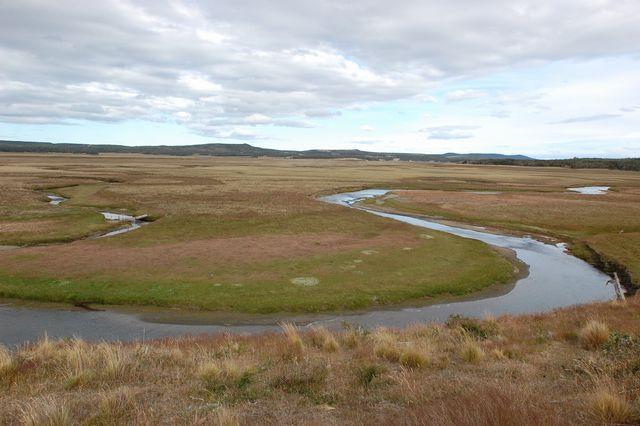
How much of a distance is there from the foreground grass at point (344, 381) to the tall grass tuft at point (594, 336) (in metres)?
0.03

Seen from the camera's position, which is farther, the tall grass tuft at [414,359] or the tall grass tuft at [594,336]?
the tall grass tuft at [594,336]

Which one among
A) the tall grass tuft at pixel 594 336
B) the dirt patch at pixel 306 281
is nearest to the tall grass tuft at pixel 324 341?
the tall grass tuft at pixel 594 336

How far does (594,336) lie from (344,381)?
8.45 m

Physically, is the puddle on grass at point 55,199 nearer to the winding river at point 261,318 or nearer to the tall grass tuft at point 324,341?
the winding river at point 261,318

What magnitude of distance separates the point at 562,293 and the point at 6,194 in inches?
2944

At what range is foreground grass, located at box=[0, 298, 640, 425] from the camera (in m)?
7.00

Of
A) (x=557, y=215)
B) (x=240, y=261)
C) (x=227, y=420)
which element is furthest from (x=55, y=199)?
(x=557, y=215)

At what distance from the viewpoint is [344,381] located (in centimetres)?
971

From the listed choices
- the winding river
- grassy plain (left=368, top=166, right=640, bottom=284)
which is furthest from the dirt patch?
grassy plain (left=368, top=166, right=640, bottom=284)

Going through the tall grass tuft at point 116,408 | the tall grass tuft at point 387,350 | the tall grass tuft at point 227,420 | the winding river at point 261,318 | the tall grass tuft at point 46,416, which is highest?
the tall grass tuft at point 227,420

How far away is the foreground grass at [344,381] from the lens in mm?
7000

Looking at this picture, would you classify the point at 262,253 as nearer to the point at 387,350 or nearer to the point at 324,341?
the point at 324,341

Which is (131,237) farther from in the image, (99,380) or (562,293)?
(562,293)

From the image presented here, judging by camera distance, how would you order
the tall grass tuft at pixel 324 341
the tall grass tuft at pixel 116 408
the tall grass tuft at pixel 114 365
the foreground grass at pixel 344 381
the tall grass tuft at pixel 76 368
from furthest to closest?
the tall grass tuft at pixel 324 341
the tall grass tuft at pixel 114 365
the tall grass tuft at pixel 76 368
the tall grass tuft at pixel 116 408
the foreground grass at pixel 344 381
